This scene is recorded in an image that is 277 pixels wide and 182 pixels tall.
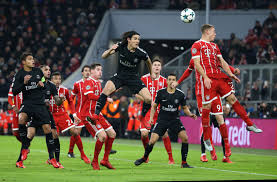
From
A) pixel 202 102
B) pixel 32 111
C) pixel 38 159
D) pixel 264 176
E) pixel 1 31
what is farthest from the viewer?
pixel 1 31

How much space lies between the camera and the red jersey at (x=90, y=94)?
12.7 meters

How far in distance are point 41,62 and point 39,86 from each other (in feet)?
64.3

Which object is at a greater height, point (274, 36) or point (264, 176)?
point (274, 36)

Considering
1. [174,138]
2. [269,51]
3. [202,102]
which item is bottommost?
[174,138]

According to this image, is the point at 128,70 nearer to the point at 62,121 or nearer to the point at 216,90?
the point at 216,90

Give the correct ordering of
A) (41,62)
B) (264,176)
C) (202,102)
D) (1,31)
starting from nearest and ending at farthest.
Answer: (264,176) < (202,102) < (41,62) < (1,31)

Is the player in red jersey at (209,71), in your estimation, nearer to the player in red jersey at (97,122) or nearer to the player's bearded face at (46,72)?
the player in red jersey at (97,122)

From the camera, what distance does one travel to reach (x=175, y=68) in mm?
26062

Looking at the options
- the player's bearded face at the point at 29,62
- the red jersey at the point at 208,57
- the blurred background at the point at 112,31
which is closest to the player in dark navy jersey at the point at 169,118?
the red jersey at the point at 208,57

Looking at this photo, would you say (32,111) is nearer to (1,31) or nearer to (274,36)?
(274,36)

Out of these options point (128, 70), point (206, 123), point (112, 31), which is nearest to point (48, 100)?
point (128, 70)

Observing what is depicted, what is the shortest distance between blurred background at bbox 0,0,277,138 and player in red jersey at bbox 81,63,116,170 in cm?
1340

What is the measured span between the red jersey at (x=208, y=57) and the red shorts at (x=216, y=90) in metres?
0.17

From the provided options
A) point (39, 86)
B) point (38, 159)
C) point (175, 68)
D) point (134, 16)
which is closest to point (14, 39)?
point (134, 16)
